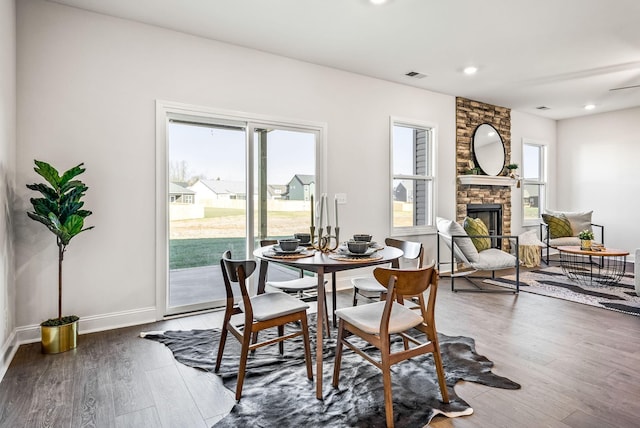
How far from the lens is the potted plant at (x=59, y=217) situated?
260cm

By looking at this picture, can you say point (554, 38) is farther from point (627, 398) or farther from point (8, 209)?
point (8, 209)

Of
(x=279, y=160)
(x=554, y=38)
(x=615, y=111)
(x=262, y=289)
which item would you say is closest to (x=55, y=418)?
(x=262, y=289)

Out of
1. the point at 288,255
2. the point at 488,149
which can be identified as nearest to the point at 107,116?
the point at 288,255

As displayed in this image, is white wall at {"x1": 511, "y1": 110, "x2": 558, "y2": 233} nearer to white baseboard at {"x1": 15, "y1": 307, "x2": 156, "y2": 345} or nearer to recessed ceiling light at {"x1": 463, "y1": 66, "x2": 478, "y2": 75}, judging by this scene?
recessed ceiling light at {"x1": 463, "y1": 66, "x2": 478, "y2": 75}

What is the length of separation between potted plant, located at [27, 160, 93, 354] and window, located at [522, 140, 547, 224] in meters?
7.11

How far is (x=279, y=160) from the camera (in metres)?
4.15

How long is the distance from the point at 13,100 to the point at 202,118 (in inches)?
57.1

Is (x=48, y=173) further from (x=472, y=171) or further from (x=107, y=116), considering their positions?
(x=472, y=171)

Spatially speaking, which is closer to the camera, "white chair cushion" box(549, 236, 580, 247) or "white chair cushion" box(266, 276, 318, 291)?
"white chair cushion" box(266, 276, 318, 291)

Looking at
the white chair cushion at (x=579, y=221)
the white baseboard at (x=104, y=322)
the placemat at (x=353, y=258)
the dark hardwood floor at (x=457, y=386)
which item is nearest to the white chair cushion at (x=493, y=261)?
the dark hardwood floor at (x=457, y=386)

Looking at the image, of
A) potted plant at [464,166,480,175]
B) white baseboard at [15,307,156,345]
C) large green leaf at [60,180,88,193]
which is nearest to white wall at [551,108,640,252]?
potted plant at [464,166,480,175]

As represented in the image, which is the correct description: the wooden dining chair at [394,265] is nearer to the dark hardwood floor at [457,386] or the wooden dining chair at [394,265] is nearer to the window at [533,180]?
the dark hardwood floor at [457,386]

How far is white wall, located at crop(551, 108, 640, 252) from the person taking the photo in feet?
21.6

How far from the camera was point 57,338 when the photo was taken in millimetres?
2695
